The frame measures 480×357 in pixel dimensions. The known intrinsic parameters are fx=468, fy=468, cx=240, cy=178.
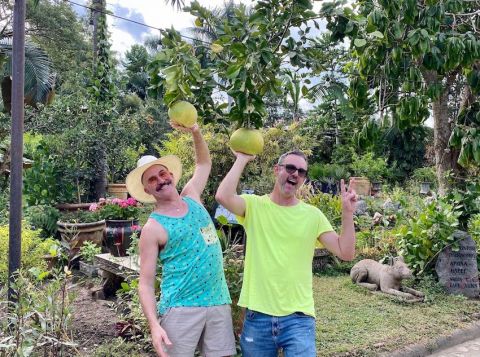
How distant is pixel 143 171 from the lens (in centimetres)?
225

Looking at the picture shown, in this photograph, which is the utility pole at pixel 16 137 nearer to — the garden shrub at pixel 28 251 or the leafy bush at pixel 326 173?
the garden shrub at pixel 28 251

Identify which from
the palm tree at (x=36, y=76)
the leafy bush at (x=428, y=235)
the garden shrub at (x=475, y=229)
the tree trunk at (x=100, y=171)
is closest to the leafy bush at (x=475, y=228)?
the garden shrub at (x=475, y=229)

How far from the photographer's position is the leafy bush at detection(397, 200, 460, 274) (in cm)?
542

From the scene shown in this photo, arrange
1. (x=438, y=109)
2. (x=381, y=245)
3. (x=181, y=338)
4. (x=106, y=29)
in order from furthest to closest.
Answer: (x=106, y=29)
(x=381, y=245)
(x=438, y=109)
(x=181, y=338)

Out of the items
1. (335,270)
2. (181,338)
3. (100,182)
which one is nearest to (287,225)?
(181,338)

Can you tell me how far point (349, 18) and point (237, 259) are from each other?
1910 millimetres

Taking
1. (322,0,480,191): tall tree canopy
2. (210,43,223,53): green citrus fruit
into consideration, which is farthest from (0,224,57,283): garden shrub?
(322,0,480,191): tall tree canopy

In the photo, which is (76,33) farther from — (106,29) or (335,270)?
(335,270)

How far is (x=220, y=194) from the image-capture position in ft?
7.15

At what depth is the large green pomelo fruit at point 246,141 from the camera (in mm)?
2232

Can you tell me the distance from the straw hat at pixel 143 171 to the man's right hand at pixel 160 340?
0.72 m

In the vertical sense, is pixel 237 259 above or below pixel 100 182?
below

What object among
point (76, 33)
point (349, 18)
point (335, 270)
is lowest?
point (335, 270)

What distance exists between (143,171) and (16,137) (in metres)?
1.05
